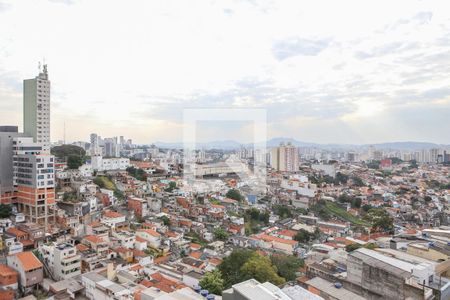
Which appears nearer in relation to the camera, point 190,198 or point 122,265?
point 122,265

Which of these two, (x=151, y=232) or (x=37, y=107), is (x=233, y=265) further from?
(x=37, y=107)

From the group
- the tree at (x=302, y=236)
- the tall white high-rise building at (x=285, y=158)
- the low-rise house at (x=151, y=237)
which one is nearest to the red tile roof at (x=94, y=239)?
the low-rise house at (x=151, y=237)

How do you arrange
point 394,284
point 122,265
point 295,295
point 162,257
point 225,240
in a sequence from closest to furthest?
point 295,295 < point 394,284 < point 122,265 < point 162,257 < point 225,240

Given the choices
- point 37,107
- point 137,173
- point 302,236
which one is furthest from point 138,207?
point 37,107

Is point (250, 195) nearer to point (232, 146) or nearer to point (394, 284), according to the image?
point (232, 146)

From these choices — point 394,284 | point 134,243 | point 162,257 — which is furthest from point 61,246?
point 394,284
